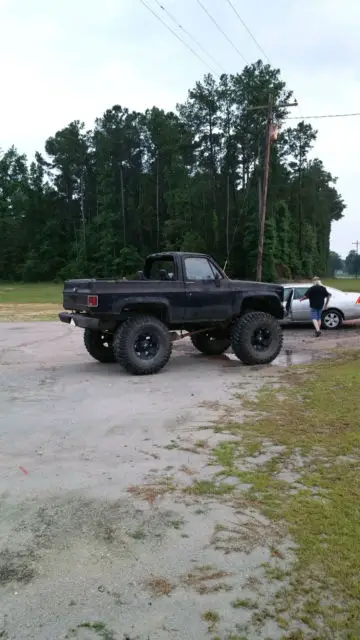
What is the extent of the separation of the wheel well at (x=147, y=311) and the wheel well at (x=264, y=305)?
178 centimetres

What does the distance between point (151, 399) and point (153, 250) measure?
223 feet

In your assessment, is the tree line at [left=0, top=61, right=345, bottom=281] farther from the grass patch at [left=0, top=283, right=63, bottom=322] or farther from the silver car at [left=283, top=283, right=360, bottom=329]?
the silver car at [left=283, top=283, right=360, bottom=329]

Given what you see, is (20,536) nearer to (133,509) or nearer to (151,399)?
(133,509)

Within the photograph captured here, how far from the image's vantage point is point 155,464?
4.94m

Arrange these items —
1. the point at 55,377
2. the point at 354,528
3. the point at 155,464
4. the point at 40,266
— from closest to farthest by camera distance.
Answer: the point at 354,528 → the point at 155,464 → the point at 55,377 → the point at 40,266

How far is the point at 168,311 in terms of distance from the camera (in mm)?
9805

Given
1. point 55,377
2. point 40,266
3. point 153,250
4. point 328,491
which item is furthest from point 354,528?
point 40,266

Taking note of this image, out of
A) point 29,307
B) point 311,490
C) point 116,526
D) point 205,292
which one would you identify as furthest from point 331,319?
point 29,307

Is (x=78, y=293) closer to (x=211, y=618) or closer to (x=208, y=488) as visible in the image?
(x=208, y=488)

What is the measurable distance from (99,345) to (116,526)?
286 inches

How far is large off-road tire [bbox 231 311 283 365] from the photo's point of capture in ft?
34.0

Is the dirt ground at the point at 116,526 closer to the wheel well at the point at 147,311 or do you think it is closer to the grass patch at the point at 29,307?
the wheel well at the point at 147,311

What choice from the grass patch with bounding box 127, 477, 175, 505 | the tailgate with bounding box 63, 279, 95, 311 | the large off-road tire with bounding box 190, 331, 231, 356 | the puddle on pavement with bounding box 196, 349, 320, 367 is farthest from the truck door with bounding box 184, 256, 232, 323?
the grass patch with bounding box 127, 477, 175, 505

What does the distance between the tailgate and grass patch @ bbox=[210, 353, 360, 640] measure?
3336mm
